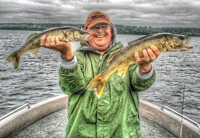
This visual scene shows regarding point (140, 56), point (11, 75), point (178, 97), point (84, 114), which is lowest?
point (178, 97)

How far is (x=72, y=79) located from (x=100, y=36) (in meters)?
0.96

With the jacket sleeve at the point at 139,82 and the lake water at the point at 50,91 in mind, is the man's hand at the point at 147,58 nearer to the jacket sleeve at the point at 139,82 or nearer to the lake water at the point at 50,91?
the jacket sleeve at the point at 139,82

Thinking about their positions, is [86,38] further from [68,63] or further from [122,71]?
[122,71]

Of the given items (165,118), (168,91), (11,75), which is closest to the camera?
(165,118)

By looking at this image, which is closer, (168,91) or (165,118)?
(165,118)

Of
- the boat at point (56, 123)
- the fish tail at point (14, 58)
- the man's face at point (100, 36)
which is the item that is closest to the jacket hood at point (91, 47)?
the man's face at point (100, 36)

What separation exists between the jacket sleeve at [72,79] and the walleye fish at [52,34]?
0.43m

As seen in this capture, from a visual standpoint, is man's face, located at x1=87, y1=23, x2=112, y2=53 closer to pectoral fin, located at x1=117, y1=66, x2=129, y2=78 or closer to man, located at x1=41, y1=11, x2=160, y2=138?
man, located at x1=41, y1=11, x2=160, y2=138

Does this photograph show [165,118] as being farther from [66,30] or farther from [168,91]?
[168,91]

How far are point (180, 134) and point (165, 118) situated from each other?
82 cm

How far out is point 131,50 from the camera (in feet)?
9.38

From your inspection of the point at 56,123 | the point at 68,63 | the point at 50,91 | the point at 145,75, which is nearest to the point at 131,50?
the point at 145,75

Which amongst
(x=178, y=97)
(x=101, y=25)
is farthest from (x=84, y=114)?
(x=178, y=97)

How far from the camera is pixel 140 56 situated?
9.24ft
